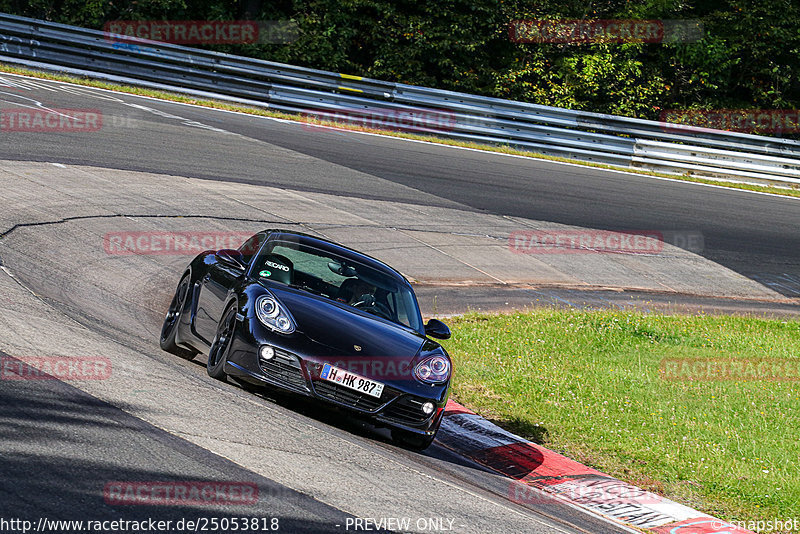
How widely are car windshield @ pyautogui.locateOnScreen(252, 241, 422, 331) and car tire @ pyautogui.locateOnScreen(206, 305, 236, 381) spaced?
593 millimetres

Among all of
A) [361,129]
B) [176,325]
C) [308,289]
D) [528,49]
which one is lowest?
[176,325]

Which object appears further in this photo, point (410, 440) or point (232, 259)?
point (232, 259)

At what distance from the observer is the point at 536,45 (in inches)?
1145

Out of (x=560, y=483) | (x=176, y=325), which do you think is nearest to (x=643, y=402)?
(x=560, y=483)

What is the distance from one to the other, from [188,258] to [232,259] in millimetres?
4990

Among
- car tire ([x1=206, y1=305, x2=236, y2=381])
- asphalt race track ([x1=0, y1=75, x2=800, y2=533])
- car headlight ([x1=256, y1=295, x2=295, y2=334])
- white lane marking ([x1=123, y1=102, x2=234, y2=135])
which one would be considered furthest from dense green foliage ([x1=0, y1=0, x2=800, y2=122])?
car headlight ([x1=256, y1=295, x2=295, y2=334])

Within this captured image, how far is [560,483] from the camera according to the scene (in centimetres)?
746

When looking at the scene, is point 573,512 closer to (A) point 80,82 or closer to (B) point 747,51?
(A) point 80,82

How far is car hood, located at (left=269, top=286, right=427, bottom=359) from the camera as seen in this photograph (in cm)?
680

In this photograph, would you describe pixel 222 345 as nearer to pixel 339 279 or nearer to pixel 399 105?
pixel 339 279

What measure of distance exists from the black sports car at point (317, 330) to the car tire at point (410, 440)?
0.01 metres

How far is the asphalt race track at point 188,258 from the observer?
4.80m

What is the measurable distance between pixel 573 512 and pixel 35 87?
18.0m

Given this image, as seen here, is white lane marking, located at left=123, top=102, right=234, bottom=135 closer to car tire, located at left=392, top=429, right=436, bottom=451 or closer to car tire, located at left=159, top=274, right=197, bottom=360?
car tire, located at left=159, top=274, right=197, bottom=360
